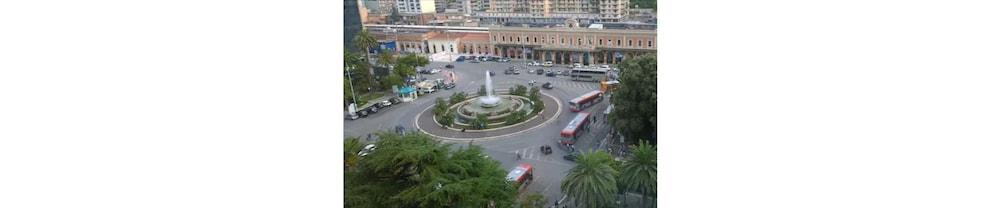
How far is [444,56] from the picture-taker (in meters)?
33.1

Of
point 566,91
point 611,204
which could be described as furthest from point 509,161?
point 566,91

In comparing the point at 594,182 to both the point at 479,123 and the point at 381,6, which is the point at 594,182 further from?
the point at 381,6

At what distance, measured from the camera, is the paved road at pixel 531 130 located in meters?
13.5

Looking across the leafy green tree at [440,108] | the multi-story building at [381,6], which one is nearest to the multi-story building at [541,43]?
the leafy green tree at [440,108]

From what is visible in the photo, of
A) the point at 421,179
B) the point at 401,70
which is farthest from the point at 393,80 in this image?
the point at 421,179

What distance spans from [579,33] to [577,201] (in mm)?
19328

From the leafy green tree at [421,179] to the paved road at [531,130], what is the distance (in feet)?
13.4

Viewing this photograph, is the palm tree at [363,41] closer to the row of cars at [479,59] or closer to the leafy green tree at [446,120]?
the leafy green tree at [446,120]

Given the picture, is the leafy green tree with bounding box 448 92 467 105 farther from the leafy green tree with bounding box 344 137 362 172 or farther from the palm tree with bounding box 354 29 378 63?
the leafy green tree with bounding box 344 137 362 172

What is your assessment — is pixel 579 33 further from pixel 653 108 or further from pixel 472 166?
pixel 472 166

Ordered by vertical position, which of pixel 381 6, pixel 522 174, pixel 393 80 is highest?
pixel 381 6

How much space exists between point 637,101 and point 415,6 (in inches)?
1520

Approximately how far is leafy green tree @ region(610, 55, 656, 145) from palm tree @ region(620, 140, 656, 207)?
3.27 m

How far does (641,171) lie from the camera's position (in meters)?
9.59
